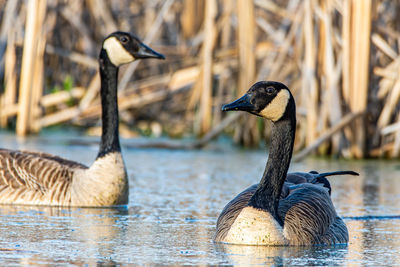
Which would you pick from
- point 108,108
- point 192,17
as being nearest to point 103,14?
point 192,17

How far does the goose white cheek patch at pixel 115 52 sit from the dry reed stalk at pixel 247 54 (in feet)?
13.9

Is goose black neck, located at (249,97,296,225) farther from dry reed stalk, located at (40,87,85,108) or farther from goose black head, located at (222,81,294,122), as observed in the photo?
dry reed stalk, located at (40,87,85,108)

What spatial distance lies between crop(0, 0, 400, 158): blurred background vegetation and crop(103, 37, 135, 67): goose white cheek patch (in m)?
3.28

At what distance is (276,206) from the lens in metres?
5.50

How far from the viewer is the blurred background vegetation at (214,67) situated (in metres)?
10.6

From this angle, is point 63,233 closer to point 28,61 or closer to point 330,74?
point 330,74

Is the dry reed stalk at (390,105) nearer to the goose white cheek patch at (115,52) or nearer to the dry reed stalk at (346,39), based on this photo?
the dry reed stalk at (346,39)

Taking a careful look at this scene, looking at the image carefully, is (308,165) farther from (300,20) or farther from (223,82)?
(223,82)

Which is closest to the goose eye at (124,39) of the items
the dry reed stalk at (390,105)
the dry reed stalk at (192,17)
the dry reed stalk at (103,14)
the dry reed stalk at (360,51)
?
the dry reed stalk at (360,51)

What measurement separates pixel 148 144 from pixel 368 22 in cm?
403

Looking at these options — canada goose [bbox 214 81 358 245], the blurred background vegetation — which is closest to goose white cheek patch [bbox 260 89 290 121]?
canada goose [bbox 214 81 358 245]

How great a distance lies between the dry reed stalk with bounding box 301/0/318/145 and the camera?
10.7 metres

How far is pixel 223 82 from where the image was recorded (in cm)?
1346

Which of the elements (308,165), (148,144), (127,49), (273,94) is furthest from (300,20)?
(273,94)
